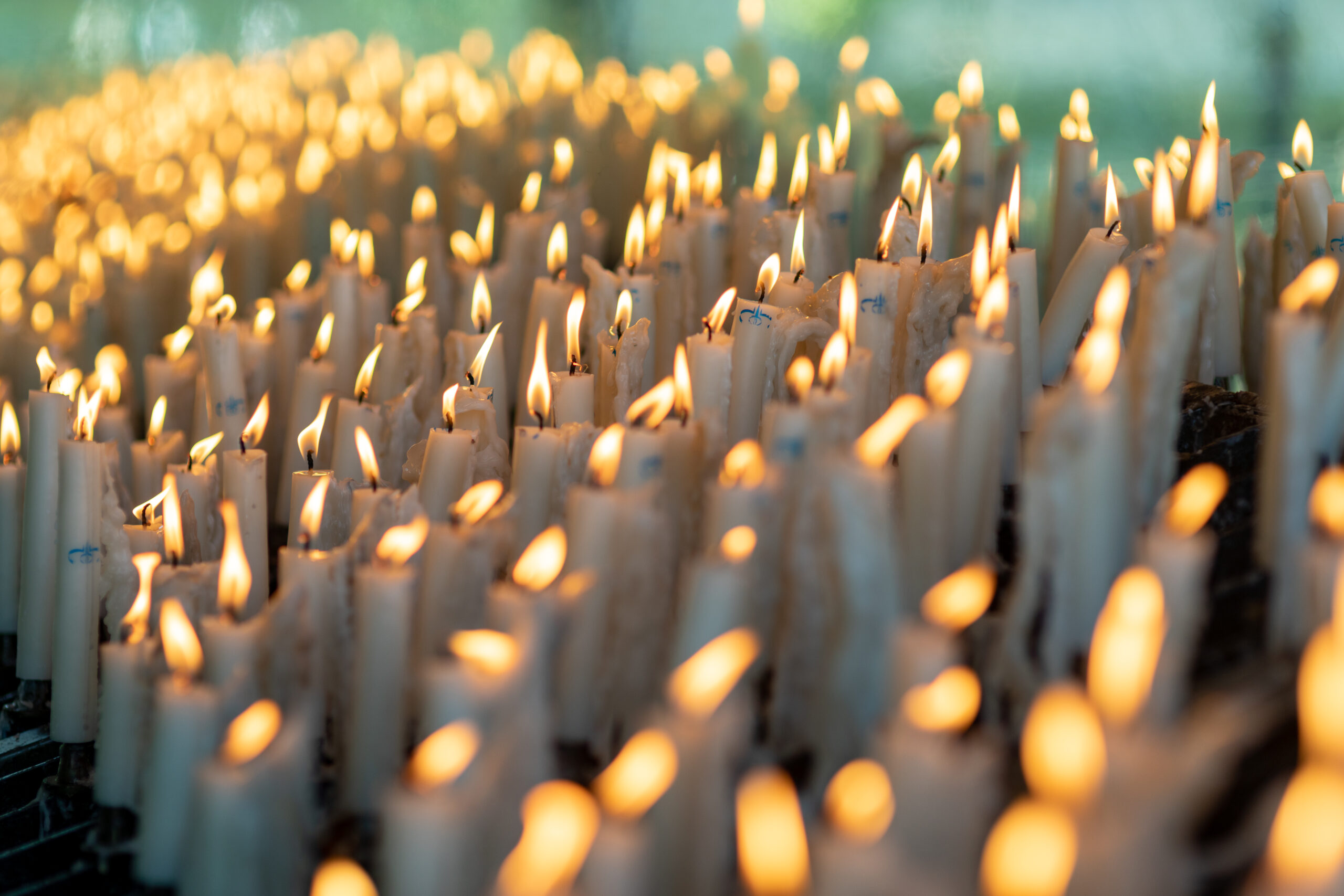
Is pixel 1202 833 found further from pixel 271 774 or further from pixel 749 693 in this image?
pixel 271 774

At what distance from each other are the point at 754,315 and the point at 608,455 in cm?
27

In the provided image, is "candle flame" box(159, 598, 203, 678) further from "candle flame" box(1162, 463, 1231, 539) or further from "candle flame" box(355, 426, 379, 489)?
"candle flame" box(1162, 463, 1231, 539)

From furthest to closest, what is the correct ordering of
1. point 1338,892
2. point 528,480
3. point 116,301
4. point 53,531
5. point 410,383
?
point 116,301
point 410,383
point 53,531
point 528,480
point 1338,892

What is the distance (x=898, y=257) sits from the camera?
1.26 m

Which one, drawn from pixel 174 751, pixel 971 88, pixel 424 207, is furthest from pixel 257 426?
pixel 971 88

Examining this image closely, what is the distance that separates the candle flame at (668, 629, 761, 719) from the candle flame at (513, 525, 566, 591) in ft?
0.53

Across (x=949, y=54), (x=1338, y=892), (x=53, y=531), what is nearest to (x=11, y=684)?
(x=53, y=531)

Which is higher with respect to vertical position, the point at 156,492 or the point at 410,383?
the point at 410,383

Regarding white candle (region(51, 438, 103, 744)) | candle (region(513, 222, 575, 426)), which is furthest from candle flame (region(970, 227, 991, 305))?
white candle (region(51, 438, 103, 744))

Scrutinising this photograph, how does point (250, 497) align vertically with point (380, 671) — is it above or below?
above

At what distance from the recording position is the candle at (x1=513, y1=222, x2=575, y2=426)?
4.48 feet

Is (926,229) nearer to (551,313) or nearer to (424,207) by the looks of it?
(551,313)

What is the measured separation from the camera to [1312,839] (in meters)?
0.44

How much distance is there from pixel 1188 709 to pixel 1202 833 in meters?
0.10
